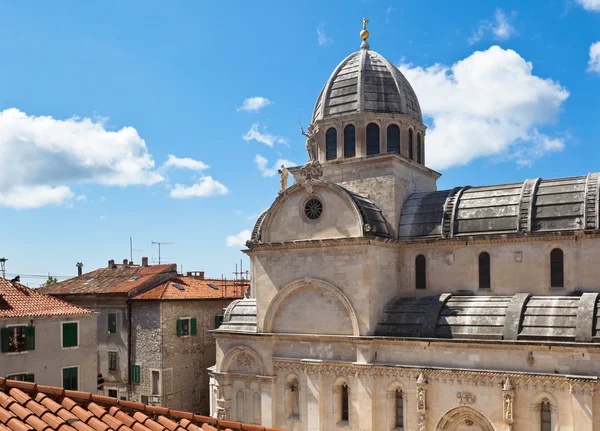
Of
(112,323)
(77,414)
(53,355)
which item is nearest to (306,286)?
(53,355)

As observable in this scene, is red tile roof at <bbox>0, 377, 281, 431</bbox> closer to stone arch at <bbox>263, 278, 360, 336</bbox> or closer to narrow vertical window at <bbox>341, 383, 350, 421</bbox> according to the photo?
stone arch at <bbox>263, 278, 360, 336</bbox>

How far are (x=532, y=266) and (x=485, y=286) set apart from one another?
6.77 feet

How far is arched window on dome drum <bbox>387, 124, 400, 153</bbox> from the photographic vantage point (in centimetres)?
2827

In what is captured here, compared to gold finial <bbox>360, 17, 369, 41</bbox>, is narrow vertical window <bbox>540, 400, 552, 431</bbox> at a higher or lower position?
lower

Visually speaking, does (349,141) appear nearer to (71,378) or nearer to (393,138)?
(393,138)

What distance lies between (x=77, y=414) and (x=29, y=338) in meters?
17.7

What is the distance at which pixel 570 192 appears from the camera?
2292 cm

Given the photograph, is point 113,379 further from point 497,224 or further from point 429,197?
point 497,224

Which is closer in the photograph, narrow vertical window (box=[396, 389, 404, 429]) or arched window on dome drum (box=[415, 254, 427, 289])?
narrow vertical window (box=[396, 389, 404, 429])

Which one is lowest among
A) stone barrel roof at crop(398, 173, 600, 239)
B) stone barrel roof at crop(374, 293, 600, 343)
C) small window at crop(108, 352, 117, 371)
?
small window at crop(108, 352, 117, 371)

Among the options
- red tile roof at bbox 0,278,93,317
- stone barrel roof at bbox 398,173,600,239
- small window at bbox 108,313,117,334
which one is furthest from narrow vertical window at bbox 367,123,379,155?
small window at bbox 108,313,117,334

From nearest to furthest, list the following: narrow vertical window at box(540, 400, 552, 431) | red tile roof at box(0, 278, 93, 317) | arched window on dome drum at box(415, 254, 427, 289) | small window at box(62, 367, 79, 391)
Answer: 1. narrow vertical window at box(540, 400, 552, 431)
2. red tile roof at box(0, 278, 93, 317)
3. arched window on dome drum at box(415, 254, 427, 289)
4. small window at box(62, 367, 79, 391)

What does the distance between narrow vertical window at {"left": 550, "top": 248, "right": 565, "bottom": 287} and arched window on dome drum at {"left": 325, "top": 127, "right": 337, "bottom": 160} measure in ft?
36.8

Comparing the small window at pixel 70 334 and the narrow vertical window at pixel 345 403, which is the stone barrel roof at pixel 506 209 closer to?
the narrow vertical window at pixel 345 403
